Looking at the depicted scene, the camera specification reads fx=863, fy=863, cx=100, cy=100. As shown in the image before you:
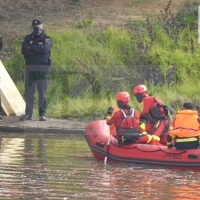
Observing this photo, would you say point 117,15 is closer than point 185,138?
No

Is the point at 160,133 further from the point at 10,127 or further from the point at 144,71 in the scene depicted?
the point at 144,71

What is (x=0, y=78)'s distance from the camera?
798 inches

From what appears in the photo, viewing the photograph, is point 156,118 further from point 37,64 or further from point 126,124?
point 37,64

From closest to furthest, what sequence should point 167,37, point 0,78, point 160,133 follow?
point 160,133
point 0,78
point 167,37

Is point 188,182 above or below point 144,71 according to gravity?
below

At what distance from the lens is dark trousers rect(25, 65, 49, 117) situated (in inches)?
753

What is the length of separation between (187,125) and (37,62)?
5.67 m

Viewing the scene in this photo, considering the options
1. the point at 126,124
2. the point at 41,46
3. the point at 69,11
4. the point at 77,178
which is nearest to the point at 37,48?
the point at 41,46

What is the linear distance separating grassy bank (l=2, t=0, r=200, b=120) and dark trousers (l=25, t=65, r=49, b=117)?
99 centimetres

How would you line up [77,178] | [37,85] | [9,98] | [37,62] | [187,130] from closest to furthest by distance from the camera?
[77,178]
[187,130]
[37,62]
[37,85]
[9,98]

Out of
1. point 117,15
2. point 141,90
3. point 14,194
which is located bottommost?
point 14,194

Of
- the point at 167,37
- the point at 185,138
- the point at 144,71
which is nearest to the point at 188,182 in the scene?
the point at 185,138

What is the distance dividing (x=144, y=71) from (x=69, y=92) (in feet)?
6.90

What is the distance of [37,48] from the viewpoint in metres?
18.8
